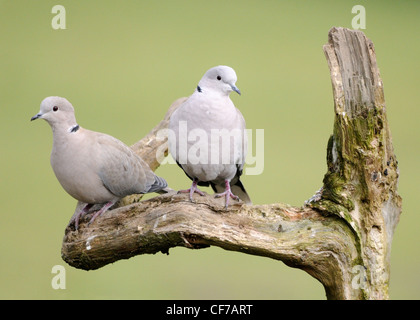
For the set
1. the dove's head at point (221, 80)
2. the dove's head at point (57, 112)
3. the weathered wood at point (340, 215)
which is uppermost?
the dove's head at point (221, 80)

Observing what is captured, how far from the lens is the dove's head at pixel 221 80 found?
2.81 metres

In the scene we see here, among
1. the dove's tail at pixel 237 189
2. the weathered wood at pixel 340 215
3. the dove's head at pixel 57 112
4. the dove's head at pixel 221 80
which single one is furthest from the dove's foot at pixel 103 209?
the dove's head at pixel 221 80

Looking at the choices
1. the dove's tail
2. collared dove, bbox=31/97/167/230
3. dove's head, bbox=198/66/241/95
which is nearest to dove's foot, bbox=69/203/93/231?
A: collared dove, bbox=31/97/167/230

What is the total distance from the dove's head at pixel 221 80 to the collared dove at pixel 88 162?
22.4 inches

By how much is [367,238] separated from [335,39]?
0.92 meters

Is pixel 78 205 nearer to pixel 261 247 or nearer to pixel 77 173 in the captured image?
pixel 77 173

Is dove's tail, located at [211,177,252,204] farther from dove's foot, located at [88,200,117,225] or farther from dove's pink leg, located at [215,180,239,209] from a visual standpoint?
dove's foot, located at [88,200,117,225]

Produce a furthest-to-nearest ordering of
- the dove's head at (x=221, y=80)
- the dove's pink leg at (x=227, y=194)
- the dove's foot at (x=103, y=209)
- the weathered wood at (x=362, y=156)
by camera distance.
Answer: the dove's foot at (x=103, y=209) < the dove's pink leg at (x=227, y=194) < the dove's head at (x=221, y=80) < the weathered wood at (x=362, y=156)

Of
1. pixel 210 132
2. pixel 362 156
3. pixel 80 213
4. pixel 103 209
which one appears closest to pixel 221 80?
pixel 210 132

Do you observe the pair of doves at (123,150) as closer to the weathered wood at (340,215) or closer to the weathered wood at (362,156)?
the weathered wood at (340,215)

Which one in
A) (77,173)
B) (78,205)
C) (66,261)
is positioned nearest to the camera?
(77,173)

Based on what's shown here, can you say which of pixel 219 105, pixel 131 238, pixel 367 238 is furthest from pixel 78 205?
pixel 367 238

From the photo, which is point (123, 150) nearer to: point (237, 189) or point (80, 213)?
point (80, 213)

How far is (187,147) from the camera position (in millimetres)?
2955
